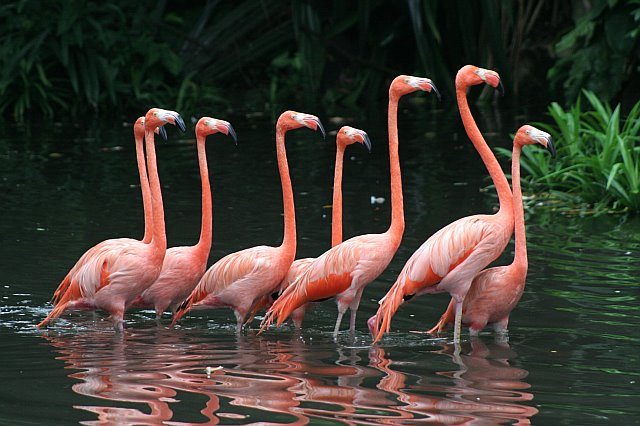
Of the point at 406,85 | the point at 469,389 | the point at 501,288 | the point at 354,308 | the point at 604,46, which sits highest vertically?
the point at 604,46

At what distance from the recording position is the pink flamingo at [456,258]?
5.84 metres

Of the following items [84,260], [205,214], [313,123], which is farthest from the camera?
[205,214]

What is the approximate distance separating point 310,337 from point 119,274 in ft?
3.53

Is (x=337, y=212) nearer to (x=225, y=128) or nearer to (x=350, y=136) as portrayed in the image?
(x=350, y=136)

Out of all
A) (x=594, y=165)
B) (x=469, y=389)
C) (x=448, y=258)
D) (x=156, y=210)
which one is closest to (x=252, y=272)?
(x=156, y=210)

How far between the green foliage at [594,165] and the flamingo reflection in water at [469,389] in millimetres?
3171

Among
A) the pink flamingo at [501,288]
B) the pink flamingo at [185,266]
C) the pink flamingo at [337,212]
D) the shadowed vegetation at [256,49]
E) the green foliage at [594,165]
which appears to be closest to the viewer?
the pink flamingo at [501,288]

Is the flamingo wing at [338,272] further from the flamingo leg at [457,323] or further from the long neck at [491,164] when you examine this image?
the long neck at [491,164]

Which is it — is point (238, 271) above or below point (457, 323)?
above

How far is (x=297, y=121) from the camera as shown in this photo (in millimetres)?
6258

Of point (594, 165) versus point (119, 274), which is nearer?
point (119, 274)

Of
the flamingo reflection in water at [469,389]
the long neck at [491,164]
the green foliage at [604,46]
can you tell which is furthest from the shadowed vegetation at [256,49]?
the flamingo reflection in water at [469,389]

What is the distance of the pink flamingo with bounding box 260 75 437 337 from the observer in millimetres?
5961

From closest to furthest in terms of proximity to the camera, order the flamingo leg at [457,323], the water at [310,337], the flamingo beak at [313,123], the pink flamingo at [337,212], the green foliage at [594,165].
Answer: the water at [310,337], the flamingo leg at [457,323], the flamingo beak at [313,123], the pink flamingo at [337,212], the green foliage at [594,165]
